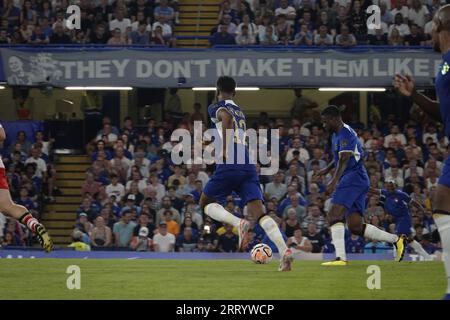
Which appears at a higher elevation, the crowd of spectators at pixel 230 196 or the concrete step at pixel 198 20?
the concrete step at pixel 198 20

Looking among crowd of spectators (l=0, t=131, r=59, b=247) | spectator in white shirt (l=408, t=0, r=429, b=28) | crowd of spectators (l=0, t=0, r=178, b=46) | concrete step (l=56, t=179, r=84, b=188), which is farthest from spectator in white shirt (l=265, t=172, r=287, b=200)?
spectator in white shirt (l=408, t=0, r=429, b=28)

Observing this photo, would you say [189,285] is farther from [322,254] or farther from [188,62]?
[188,62]

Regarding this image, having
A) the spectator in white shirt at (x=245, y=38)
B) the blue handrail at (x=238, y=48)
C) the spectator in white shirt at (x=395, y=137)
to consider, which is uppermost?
the spectator in white shirt at (x=245, y=38)

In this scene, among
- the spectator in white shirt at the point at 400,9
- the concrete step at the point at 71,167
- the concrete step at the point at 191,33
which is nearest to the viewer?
the spectator in white shirt at the point at 400,9

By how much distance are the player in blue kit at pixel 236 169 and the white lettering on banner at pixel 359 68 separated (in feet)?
39.5

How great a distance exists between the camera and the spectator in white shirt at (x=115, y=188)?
963 inches

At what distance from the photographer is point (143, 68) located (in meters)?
25.7

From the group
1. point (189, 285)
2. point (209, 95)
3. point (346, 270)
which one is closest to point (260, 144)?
point (209, 95)

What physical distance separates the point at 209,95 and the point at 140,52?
16.8 ft

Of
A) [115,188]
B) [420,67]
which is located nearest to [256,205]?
[115,188]

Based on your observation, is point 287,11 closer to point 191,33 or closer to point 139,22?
point 191,33

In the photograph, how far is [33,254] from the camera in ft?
68.9

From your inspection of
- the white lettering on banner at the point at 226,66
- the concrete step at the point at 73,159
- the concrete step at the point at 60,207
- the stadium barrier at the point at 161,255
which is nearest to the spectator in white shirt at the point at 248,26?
the white lettering on banner at the point at 226,66

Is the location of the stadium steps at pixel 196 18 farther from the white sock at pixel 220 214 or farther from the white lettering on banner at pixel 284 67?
the white sock at pixel 220 214
